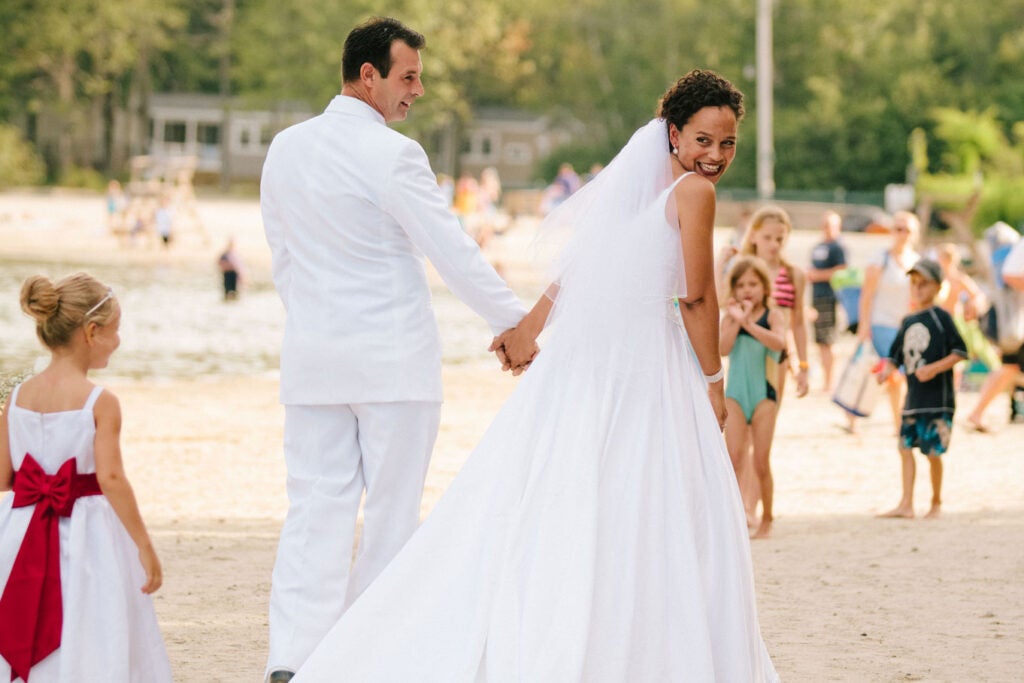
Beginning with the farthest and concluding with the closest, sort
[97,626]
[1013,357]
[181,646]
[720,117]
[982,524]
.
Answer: [1013,357] < [982,524] < [181,646] < [720,117] < [97,626]

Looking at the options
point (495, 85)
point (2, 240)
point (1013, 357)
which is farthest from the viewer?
point (495, 85)

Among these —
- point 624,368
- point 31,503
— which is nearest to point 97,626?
point 31,503

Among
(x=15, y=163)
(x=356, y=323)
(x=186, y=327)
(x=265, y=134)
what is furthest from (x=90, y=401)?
(x=265, y=134)

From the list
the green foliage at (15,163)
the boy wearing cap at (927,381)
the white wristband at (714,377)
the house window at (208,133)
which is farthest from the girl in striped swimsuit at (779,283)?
the house window at (208,133)

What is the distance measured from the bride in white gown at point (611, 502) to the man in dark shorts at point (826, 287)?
10940mm

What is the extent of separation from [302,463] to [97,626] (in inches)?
36.3

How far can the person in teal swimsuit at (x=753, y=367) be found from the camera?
879 cm

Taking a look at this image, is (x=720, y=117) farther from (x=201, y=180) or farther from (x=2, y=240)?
(x=201, y=180)

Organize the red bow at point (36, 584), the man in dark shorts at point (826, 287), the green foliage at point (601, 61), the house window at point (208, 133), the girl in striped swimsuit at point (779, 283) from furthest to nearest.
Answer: the house window at point (208, 133) < the green foliage at point (601, 61) < the man in dark shorts at point (826, 287) < the girl in striped swimsuit at point (779, 283) < the red bow at point (36, 584)

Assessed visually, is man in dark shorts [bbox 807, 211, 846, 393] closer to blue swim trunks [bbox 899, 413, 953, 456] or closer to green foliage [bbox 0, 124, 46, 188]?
blue swim trunks [bbox 899, 413, 953, 456]

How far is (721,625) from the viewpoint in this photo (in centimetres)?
480

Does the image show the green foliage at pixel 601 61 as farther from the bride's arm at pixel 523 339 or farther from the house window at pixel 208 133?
the bride's arm at pixel 523 339

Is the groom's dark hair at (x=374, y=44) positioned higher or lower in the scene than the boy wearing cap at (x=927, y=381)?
higher

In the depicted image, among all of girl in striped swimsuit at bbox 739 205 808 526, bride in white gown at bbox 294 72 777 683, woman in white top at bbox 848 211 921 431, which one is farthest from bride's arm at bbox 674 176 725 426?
woman in white top at bbox 848 211 921 431
